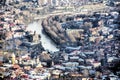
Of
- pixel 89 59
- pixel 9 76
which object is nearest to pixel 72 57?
pixel 89 59

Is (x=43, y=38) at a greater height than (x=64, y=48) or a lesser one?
lesser

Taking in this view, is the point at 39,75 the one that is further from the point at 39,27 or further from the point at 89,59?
the point at 39,27

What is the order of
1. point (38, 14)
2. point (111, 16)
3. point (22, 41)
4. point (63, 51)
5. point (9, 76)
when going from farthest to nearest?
1. point (38, 14)
2. point (111, 16)
3. point (22, 41)
4. point (63, 51)
5. point (9, 76)

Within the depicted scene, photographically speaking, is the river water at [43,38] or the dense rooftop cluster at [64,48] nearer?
the dense rooftop cluster at [64,48]

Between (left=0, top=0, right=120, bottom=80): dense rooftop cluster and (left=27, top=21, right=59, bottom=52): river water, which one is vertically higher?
(left=0, top=0, right=120, bottom=80): dense rooftop cluster

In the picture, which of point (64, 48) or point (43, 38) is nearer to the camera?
point (64, 48)

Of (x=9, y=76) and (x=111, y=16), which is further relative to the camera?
(x=111, y=16)

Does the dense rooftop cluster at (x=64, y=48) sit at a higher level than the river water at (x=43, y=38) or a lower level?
higher

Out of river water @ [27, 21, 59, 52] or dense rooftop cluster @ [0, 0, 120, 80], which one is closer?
dense rooftop cluster @ [0, 0, 120, 80]
